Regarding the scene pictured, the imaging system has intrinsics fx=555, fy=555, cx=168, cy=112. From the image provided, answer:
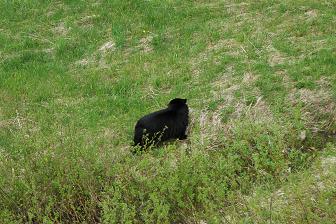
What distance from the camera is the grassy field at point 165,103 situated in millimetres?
6059

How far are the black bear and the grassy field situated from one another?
0.17 metres

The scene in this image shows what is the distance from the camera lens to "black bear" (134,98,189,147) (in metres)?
8.23

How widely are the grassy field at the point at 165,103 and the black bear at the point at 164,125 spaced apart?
6.9 inches

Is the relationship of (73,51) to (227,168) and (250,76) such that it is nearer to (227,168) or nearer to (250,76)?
(250,76)

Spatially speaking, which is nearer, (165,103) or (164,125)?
(164,125)

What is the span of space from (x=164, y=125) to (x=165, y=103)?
4.38 ft

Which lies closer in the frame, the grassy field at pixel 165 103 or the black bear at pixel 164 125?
the grassy field at pixel 165 103

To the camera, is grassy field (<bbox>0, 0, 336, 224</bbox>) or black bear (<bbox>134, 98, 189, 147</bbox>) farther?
black bear (<bbox>134, 98, 189, 147</bbox>)

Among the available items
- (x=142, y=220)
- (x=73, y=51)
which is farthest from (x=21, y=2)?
(x=142, y=220)

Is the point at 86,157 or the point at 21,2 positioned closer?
the point at 86,157

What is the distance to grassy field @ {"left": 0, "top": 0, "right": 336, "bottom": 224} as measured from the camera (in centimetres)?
606

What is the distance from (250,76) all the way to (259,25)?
7.50ft

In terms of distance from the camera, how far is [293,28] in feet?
36.7

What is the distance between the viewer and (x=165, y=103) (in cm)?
969
